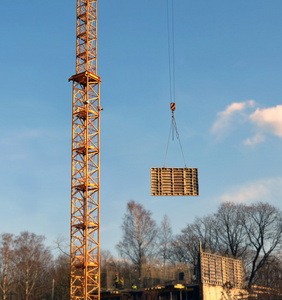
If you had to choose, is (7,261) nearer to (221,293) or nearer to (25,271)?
(25,271)

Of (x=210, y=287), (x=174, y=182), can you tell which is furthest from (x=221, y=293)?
(x=174, y=182)

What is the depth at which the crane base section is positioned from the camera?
171ft

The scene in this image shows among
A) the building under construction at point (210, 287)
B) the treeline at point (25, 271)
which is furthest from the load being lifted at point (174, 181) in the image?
the treeline at point (25, 271)

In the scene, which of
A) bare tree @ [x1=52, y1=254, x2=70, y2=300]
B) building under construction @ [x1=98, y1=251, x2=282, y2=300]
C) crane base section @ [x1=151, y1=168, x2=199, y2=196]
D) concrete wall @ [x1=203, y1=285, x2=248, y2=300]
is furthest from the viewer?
bare tree @ [x1=52, y1=254, x2=70, y2=300]

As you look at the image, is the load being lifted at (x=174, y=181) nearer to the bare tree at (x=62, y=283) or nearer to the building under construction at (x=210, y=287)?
the building under construction at (x=210, y=287)

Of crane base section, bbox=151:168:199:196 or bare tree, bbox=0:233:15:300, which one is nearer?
crane base section, bbox=151:168:199:196

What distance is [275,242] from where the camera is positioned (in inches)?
2822

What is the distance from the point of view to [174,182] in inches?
2082

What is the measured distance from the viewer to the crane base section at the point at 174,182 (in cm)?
5203

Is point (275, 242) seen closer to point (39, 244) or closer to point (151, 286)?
point (151, 286)

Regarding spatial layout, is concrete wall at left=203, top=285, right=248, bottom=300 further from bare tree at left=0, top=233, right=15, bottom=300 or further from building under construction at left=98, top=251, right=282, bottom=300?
bare tree at left=0, top=233, right=15, bottom=300

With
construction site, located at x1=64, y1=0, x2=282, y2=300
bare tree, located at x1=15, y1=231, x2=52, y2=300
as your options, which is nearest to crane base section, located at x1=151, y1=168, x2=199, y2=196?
construction site, located at x1=64, y1=0, x2=282, y2=300

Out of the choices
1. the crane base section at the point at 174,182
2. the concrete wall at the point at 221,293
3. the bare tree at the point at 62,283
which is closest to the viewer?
the concrete wall at the point at 221,293

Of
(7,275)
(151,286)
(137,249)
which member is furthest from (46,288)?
(151,286)
